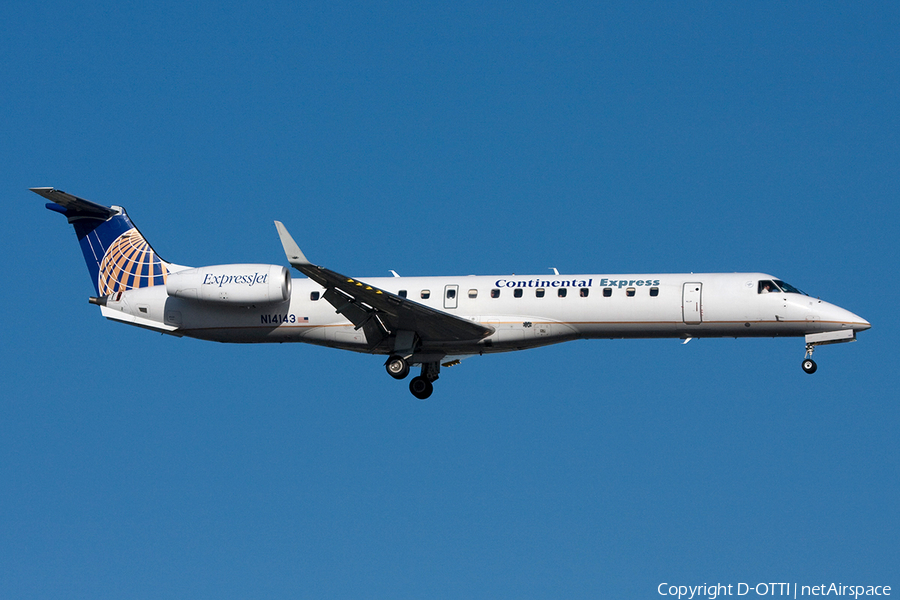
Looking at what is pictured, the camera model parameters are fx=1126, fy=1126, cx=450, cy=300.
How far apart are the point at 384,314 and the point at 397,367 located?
1692 mm

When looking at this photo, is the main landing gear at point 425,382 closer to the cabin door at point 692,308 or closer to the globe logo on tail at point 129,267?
the cabin door at point 692,308

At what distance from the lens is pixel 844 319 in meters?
27.8

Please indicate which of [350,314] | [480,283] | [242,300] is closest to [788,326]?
[480,283]

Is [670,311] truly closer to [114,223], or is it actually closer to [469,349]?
[469,349]

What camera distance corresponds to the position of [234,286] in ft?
97.5

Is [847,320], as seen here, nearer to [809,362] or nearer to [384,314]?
[809,362]

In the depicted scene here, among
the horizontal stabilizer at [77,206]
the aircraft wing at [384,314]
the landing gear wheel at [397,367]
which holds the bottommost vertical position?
the landing gear wheel at [397,367]

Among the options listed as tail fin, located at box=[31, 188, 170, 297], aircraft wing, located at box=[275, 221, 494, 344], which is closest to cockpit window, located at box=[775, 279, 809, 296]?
aircraft wing, located at box=[275, 221, 494, 344]

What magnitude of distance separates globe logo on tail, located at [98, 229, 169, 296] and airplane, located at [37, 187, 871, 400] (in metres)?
0.03

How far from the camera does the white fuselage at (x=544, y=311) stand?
28250 millimetres

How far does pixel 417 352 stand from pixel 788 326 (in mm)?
9644

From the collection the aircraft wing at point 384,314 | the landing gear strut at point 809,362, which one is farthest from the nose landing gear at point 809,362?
the aircraft wing at point 384,314

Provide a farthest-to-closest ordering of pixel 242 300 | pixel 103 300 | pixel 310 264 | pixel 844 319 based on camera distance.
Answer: pixel 103 300, pixel 242 300, pixel 844 319, pixel 310 264

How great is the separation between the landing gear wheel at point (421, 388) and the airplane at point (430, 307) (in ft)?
0.09
